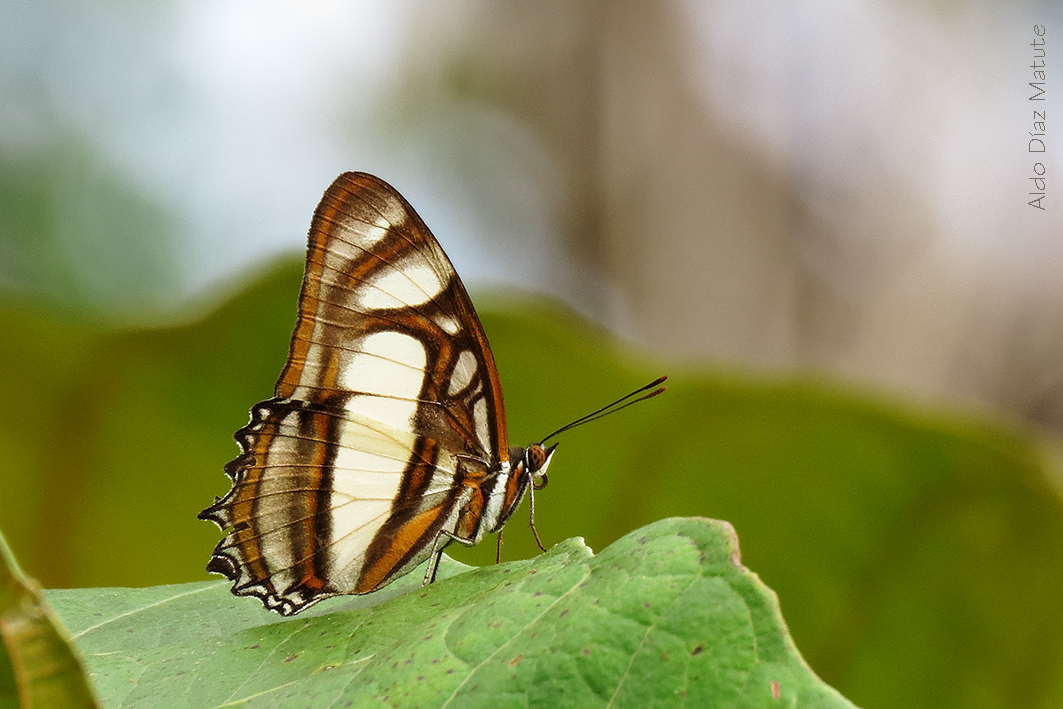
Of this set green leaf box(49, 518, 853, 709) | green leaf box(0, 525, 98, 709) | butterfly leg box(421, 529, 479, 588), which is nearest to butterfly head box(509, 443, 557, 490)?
butterfly leg box(421, 529, 479, 588)

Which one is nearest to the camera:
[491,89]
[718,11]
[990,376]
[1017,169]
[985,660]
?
[985,660]

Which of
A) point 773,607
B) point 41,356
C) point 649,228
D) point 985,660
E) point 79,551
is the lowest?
point 985,660

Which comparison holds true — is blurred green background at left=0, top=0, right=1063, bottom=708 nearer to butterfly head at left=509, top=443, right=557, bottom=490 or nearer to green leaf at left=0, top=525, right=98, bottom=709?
butterfly head at left=509, top=443, right=557, bottom=490

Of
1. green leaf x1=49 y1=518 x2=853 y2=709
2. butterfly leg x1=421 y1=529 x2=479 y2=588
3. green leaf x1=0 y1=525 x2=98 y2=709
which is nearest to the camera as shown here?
green leaf x1=0 y1=525 x2=98 y2=709

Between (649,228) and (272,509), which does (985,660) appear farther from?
(649,228)

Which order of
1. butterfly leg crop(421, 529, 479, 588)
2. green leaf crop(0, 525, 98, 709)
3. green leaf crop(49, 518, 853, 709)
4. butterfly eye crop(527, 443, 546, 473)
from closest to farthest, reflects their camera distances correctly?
green leaf crop(0, 525, 98, 709)
green leaf crop(49, 518, 853, 709)
butterfly leg crop(421, 529, 479, 588)
butterfly eye crop(527, 443, 546, 473)

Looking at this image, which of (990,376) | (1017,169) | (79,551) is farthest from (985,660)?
(1017,169)

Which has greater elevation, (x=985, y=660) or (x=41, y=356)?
(x=41, y=356)
